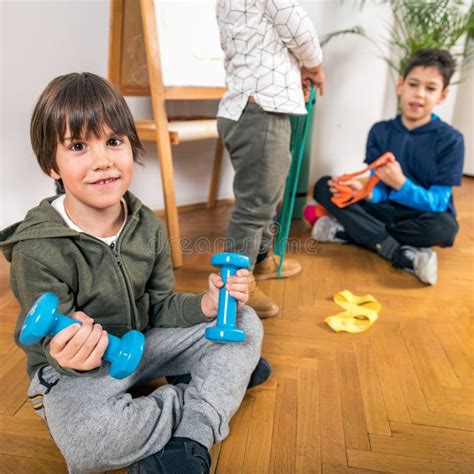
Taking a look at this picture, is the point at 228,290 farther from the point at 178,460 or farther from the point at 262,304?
the point at 262,304

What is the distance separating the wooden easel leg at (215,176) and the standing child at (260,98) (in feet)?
2.79

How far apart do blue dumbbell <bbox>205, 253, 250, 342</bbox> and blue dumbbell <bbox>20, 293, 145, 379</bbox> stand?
151 mm

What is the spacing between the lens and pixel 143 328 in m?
0.88

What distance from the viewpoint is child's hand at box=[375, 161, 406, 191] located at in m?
1.57

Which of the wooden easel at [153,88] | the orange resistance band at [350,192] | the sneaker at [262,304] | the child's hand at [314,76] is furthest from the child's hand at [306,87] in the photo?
the sneaker at [262,304]

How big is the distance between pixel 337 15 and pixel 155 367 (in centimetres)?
197

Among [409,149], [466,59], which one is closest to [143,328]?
[409,149]

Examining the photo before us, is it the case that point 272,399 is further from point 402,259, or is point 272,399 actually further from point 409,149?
point 409,149

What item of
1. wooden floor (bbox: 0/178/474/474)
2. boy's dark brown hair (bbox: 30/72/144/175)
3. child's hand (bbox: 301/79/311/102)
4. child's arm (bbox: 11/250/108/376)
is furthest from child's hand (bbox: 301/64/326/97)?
child's arm (bbox: 11/250/108/376)

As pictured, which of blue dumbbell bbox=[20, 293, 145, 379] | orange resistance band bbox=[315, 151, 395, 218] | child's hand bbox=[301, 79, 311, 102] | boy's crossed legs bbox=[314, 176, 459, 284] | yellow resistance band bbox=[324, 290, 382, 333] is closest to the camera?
blue dumbbell bbox=[20, 293, 145, 379]

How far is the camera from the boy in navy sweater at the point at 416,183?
1.57 meters

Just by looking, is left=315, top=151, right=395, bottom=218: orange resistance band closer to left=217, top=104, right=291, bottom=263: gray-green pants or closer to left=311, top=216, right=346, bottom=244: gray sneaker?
left=311, top=216, right=346, bottom=244: gray sneaker

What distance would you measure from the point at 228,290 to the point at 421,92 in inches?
47.8

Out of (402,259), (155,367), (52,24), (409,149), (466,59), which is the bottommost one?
(402,259)
